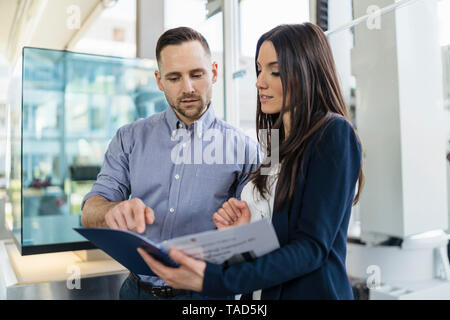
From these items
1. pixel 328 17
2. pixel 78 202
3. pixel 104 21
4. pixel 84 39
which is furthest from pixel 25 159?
pixel 84 39

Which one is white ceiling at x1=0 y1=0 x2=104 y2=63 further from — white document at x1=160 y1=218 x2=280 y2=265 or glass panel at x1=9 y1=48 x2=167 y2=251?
white document at x1=160 y1=218 x2=280 y2=265

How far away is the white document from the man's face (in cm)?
76

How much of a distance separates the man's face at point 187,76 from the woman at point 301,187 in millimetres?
470

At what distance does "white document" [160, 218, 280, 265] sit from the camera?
791mm

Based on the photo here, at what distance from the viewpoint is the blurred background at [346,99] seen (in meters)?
1.70

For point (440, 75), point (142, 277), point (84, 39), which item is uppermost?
point (84, 39)

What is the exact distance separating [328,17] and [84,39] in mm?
3210

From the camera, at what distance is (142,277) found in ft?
4.72

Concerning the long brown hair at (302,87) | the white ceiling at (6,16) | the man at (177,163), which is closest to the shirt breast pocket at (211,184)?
the man at (177,163)

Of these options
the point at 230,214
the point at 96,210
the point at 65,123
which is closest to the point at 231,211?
the point at 230,214

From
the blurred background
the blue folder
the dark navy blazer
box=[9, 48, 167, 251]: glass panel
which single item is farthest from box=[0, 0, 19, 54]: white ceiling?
the dark navy blazer

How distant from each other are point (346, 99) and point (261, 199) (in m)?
1.29

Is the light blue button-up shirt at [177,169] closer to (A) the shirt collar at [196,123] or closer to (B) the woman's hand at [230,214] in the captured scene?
(A) the shirt collar at [196,123]

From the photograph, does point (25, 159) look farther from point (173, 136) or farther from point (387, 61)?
point (387, 61)
